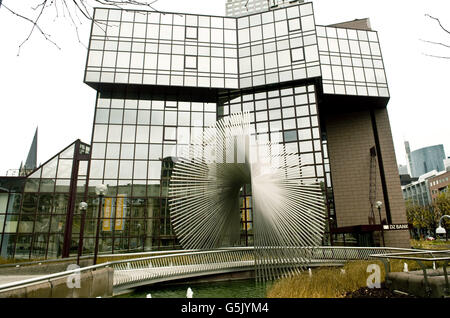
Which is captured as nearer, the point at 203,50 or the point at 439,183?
the point at 203,50

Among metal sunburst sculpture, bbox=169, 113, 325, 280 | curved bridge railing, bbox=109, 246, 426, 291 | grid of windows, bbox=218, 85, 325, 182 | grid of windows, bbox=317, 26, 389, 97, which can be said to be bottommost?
curved bridge railing, bbox=109, 246, 426, 291

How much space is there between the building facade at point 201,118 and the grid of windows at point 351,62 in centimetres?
10

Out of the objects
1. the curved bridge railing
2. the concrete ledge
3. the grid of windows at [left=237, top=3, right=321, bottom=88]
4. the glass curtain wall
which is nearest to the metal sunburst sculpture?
the curved bridge railing

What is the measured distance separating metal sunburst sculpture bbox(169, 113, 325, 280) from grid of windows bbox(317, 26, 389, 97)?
13758 millimetres

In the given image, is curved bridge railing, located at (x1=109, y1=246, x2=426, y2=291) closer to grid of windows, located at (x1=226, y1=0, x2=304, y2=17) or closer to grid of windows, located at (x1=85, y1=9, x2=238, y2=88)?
grid of windows, located at (x1=226, y1=0, x2=304, y2=17)

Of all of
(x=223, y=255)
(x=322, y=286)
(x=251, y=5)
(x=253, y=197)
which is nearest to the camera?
(x=322, y=286)

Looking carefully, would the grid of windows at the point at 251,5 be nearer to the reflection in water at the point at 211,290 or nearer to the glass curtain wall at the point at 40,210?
the reflection in water at the point at 211,290

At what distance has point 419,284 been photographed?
5.30 m

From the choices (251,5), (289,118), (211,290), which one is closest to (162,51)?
(289,118)

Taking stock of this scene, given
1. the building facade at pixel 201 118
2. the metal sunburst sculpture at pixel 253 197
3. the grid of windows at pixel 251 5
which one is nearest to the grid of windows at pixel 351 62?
the building facade at pixel 201 118

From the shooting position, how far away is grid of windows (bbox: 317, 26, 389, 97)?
21812 mm

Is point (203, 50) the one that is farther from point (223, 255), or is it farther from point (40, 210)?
point (40, 210)

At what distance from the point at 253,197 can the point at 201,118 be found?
43.9 ft
